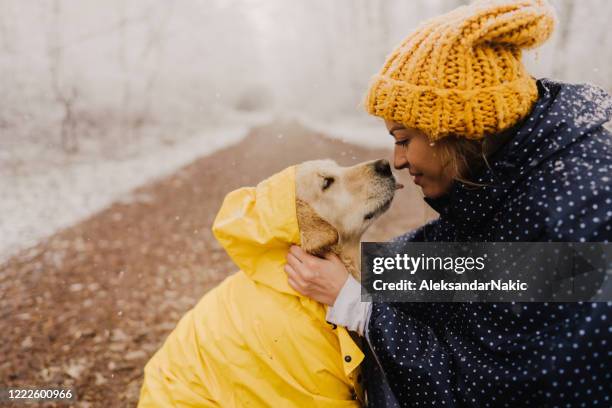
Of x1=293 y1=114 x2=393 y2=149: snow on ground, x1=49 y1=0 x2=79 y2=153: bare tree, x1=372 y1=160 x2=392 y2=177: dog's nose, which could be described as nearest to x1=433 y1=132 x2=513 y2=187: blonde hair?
x1=372 y1=160 x2=392 y2=177: dog's nose

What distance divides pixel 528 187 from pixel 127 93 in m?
18.3

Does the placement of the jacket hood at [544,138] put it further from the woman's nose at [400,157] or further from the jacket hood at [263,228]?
the jacket hood at [263,228]

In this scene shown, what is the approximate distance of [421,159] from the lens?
1.89 m

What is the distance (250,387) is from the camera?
2.03m

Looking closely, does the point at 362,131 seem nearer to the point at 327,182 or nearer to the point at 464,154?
the point at 327,182

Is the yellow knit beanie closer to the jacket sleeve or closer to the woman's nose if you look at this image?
the woman's nose

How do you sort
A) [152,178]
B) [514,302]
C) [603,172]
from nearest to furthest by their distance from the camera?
1. [603,172]
2. [514,302]
3. [152,178]

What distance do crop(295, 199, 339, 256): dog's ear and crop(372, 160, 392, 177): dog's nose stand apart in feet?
1.78

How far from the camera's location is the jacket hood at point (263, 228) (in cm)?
210

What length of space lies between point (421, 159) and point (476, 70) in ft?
1.47

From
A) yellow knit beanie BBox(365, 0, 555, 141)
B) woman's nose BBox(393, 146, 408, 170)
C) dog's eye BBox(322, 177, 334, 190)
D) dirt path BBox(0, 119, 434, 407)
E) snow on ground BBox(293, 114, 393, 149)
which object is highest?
yellow knit beanie BBox(365, 0, 555, 141)

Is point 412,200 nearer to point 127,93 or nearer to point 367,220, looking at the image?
point 367,220

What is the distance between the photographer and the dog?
2.04 meters

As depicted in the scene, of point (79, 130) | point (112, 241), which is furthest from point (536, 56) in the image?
point (79, 130)
